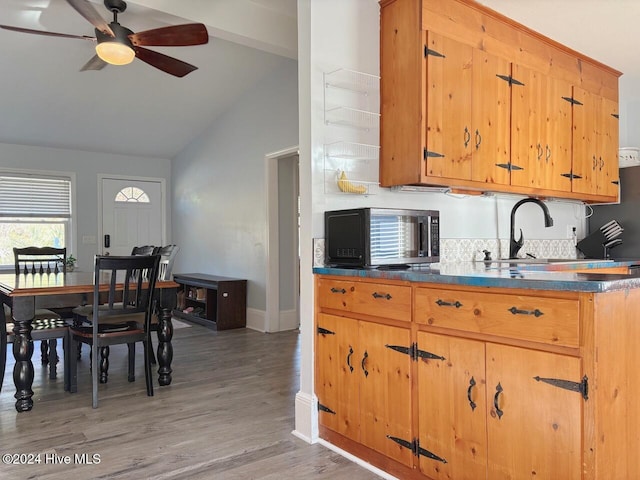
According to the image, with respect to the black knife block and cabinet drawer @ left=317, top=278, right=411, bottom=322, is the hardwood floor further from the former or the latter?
the black knife block

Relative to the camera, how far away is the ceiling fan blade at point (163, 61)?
12.1 feet

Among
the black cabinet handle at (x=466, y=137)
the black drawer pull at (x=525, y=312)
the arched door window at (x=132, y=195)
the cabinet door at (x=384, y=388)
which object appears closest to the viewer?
the black drawer pull at (x=525, y=312)

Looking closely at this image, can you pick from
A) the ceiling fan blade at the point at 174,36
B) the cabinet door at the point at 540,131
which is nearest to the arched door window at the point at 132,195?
the ceiling fan blade at the point at 174,36

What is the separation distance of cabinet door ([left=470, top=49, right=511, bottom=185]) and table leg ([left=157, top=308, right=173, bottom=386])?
7.49 feet

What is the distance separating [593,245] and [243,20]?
336cm

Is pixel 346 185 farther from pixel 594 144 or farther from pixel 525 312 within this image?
pixel 594 144

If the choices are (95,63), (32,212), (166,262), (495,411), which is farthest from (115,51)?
(32,212)

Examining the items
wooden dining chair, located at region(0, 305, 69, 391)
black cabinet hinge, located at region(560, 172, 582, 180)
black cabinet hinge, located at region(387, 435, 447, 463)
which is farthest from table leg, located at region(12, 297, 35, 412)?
black cabinet hinge, located at region(560, 172, 582, 180)

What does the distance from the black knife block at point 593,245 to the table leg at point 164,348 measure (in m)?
3.39

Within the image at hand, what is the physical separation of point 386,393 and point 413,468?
31 cm

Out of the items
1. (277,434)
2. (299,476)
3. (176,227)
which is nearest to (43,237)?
(176,227)

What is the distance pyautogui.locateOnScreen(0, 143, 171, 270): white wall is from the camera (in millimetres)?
6438

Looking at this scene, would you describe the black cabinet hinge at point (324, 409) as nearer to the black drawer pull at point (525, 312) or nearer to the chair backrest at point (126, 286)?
the black drawer pull at point (525, 312)

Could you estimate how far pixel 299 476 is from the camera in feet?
6.88
